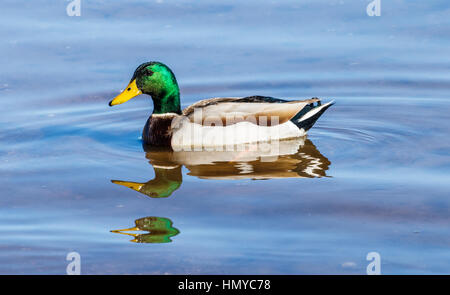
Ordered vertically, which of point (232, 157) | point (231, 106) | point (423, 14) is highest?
point (423, 14)

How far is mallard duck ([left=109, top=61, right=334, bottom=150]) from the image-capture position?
9.88 m

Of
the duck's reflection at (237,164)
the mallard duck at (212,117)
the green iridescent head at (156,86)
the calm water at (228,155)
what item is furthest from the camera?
the green iridescent head at (156,86)

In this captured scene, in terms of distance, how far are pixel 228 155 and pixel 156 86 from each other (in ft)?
4.22

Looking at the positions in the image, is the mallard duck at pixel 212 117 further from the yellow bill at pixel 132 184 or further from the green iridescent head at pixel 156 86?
the yellow bill at pixel 132 184

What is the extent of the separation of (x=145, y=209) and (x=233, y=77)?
451 centimetres

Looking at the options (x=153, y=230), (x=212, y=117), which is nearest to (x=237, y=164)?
(x=212, y=117)

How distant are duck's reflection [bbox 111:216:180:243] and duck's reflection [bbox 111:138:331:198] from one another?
0.70 m

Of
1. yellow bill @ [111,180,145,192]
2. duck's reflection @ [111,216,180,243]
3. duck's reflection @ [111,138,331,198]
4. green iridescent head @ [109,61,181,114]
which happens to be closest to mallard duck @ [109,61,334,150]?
green iridescent head @ [109,61,181,114]

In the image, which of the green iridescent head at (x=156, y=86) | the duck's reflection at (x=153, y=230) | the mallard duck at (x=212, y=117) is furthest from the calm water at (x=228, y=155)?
the green iridescent head at (x=156, y=86)

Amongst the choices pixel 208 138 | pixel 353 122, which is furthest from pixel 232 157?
pixel 353 122

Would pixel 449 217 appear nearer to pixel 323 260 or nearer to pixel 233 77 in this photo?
pixel 323 260

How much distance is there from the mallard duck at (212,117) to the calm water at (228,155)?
0.79 feet

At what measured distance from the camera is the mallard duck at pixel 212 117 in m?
9.88

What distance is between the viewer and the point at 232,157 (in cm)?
956
